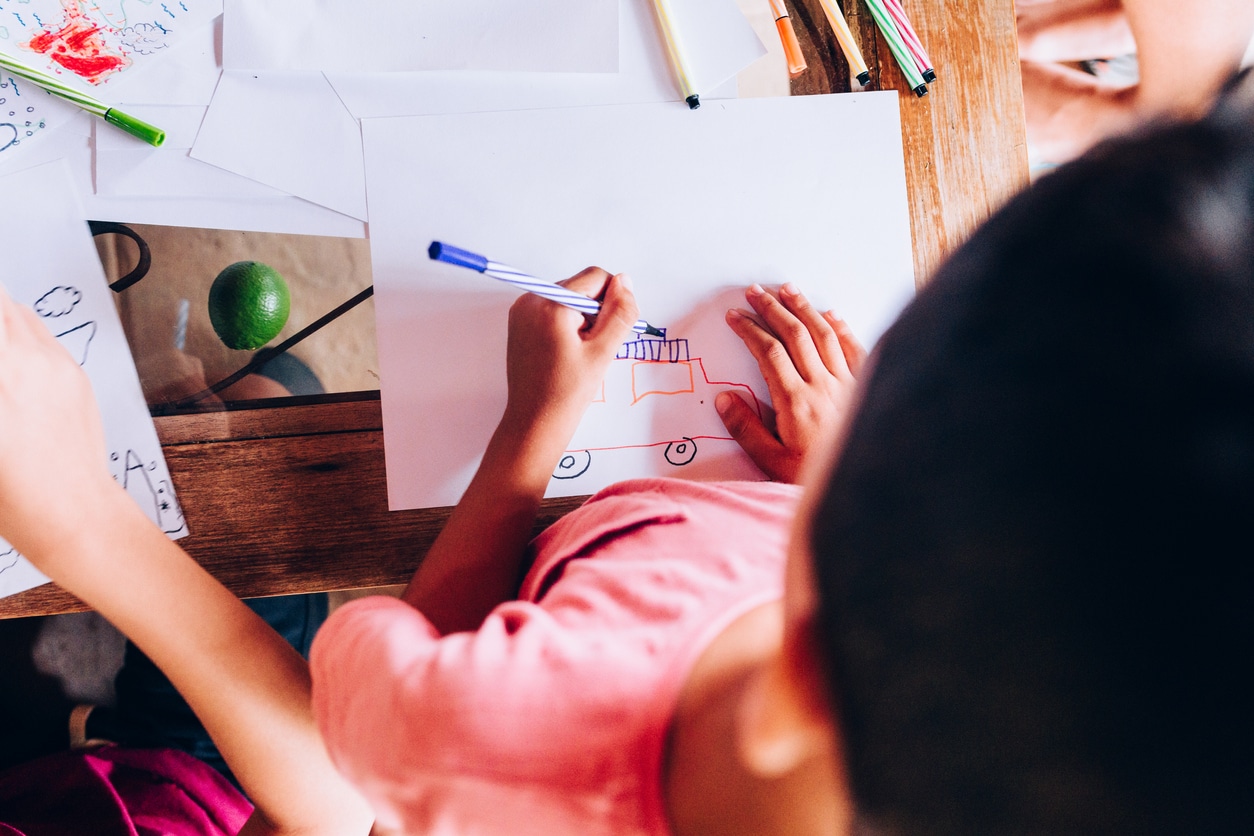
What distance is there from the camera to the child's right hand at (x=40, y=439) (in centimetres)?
47

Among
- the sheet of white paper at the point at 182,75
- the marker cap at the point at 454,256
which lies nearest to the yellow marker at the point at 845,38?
the marker cap at the point at 454,256

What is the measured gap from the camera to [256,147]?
21.7 inches

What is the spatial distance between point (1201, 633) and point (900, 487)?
66 millimetres

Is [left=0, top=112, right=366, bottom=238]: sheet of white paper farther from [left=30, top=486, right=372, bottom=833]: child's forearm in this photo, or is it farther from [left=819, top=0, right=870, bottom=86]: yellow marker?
[left=819, top=0, right=870, bottom=86]: yellow marker

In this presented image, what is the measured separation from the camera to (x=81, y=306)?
1.76ft

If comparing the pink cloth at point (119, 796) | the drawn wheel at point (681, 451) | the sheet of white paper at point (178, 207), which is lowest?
the pink cloth at point (119, 796)

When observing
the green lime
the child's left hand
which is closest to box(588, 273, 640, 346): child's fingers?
the child's left hand

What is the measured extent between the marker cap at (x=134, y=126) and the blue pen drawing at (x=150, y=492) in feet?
0.74

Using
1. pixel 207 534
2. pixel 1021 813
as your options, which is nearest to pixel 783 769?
pixel 1021 813

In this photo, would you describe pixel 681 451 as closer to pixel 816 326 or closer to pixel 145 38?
pixel 816 326

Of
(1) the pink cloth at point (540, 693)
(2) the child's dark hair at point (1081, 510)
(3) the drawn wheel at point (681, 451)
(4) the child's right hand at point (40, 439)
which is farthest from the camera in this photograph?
(3) the drawn wheel at point (681, 451)

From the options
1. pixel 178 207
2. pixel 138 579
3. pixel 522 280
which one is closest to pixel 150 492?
pixel 138 579

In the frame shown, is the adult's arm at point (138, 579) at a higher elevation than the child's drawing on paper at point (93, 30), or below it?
below

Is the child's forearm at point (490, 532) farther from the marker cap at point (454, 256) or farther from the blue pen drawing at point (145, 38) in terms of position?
the blue pen drawing at point (145, 38)
